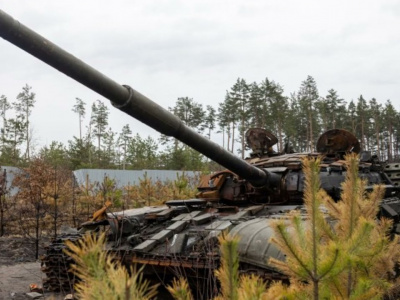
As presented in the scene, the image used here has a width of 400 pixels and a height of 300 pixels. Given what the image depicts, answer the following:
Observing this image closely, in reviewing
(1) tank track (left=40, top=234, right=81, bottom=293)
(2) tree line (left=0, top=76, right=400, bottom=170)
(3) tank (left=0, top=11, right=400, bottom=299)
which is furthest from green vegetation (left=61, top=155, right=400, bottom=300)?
(2) tree line (left=0, top=76, right=400, bottom=170)

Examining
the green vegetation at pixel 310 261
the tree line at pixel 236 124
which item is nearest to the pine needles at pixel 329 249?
the green vegetation at pixel 310 261

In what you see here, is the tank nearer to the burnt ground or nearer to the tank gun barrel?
the tank gun barrel

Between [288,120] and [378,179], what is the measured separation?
36.7 m

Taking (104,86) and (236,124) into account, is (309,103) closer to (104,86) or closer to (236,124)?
(236,124)

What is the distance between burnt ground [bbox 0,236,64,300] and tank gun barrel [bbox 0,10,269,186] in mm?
3298

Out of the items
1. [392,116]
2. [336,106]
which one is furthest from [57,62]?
[392,116]

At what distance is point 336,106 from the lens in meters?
49.9

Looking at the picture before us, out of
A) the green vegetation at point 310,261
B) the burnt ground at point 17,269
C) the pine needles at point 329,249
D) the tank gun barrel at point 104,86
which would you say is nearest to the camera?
the green vegetation at point 310,261

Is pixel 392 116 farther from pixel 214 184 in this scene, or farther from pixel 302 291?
pixel 302 291

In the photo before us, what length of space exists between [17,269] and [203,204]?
17.7ft

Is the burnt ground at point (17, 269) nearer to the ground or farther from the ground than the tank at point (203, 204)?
nearer to the ground

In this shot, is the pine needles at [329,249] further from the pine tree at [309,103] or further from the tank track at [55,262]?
the pine tree at [309,103]

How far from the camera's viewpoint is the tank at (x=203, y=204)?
15.8ft

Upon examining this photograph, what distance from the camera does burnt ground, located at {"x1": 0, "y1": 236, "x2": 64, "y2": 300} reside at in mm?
9069
